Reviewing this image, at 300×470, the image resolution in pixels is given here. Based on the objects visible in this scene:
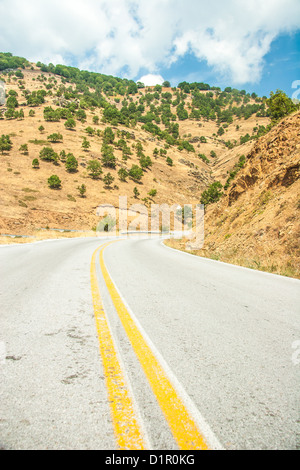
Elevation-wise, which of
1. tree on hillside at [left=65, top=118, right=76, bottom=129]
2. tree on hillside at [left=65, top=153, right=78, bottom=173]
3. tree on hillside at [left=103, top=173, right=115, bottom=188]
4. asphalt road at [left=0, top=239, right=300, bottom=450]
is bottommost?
asphalt road at [left=0, top=239, right=300, bottom=450]

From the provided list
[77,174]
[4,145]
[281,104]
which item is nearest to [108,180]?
[77,174]

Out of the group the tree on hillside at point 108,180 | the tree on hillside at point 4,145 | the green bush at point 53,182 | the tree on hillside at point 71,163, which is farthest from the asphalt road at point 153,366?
the tree on hillside at point 4,145

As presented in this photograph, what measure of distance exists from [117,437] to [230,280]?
5.61m

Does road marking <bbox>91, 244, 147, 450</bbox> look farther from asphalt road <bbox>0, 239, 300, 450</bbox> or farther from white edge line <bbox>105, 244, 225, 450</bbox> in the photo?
white edge line <bbox>105, 244, 225, 450</bbox>

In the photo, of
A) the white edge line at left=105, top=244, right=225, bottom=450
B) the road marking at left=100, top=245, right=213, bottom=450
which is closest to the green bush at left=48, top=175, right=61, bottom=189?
the road marking at left=100, top=245, right=213, bottom=450

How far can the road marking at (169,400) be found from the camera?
4.96 ft

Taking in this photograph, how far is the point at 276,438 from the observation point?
157 cm

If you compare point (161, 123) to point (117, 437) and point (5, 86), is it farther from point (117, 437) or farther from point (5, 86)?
point (117, 437)

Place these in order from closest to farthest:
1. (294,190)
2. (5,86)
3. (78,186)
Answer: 1. (294,190)
2. (78,186)
3. (5,86)

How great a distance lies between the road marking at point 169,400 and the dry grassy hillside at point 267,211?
656cm

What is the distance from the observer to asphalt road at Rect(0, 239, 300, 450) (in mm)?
1591

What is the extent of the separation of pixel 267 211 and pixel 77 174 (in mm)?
57148

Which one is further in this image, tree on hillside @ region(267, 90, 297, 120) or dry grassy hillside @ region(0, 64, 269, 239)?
dry grassy hillside @ region(0, 64, 269, 239)

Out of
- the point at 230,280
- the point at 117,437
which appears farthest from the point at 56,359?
the point at 230,280
